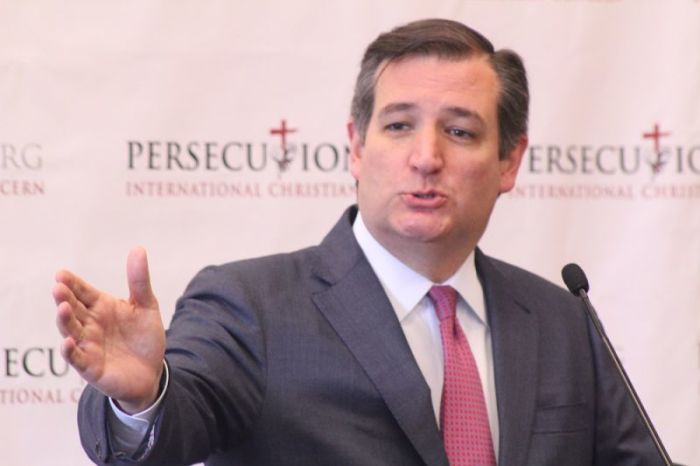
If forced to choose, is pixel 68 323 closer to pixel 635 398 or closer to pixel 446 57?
pixel 635 398

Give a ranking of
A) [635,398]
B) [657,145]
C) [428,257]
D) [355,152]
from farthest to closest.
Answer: [657,145] → [355,152] → [428,257] → [635,398]

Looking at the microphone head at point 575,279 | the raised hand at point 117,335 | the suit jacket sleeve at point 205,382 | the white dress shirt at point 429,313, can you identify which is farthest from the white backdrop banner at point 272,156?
the raised hand at point 117,335

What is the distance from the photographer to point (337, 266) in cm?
259

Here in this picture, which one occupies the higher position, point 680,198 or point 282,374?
point 680,198

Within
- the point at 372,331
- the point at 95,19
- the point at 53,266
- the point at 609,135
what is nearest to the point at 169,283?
the point at 53,266

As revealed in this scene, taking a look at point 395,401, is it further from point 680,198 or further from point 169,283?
point 680,198

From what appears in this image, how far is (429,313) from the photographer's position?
8.54 feet

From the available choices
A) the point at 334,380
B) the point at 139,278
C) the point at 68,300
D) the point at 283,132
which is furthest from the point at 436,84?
the point at 68,300

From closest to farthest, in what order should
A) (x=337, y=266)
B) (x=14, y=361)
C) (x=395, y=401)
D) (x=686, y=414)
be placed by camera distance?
(x=395, y=401)
(x=337, y=266)
(x=14, y=361)
(x=686, y=414)

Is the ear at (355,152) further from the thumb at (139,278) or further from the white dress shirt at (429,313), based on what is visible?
the thumb at (139,278)

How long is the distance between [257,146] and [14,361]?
0.83 metres

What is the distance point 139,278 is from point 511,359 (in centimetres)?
96

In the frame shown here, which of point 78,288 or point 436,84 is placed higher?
point 436,84

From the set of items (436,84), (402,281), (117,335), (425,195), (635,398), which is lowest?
(635,398)
